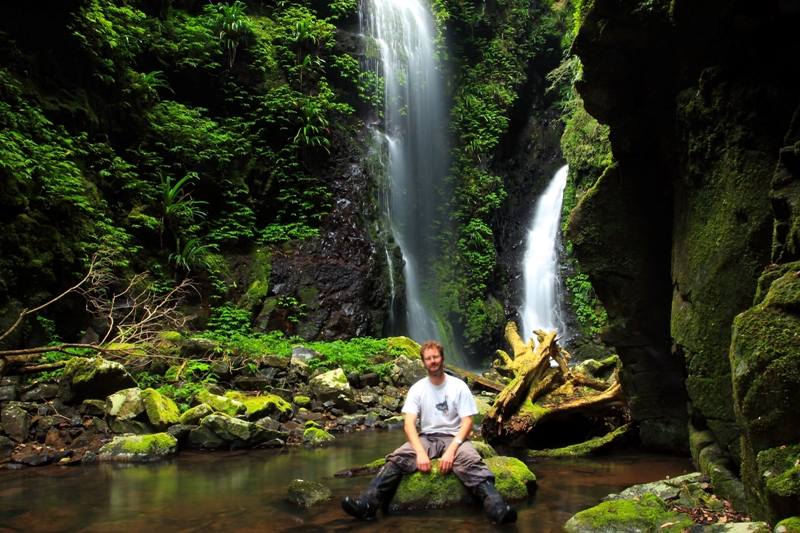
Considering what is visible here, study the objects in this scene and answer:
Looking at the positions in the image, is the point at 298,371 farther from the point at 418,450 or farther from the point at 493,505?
the point at 493,505

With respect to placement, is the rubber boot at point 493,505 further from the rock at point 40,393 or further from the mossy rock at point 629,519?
the rock at point 40,393

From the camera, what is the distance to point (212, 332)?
1264cm

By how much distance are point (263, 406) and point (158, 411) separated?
5.19ft

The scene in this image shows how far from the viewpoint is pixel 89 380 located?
7637 millimetres

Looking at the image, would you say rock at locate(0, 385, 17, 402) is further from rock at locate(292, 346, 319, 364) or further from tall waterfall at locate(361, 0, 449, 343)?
tall waterfall at locate(361, 0, 449, 343)

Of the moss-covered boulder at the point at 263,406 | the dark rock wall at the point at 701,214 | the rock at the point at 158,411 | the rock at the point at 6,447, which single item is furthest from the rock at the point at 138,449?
the dark rock wall at the point at 701,214

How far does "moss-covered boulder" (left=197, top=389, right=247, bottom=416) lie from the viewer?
26.3 feet

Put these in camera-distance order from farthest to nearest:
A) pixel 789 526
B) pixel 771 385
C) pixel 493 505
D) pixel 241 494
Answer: pixel 241 494 → pixel 493 505 → pixel 771 385 → pixel 789 526

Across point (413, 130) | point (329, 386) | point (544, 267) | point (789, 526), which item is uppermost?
point (413, 130)

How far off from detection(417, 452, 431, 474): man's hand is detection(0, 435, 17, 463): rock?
5.30 meters

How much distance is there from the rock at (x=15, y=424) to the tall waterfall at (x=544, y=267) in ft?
47.5

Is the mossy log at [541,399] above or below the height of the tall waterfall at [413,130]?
below

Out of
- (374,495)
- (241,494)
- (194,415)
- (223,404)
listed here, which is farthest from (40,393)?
(374,495)

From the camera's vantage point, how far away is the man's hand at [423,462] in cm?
429
